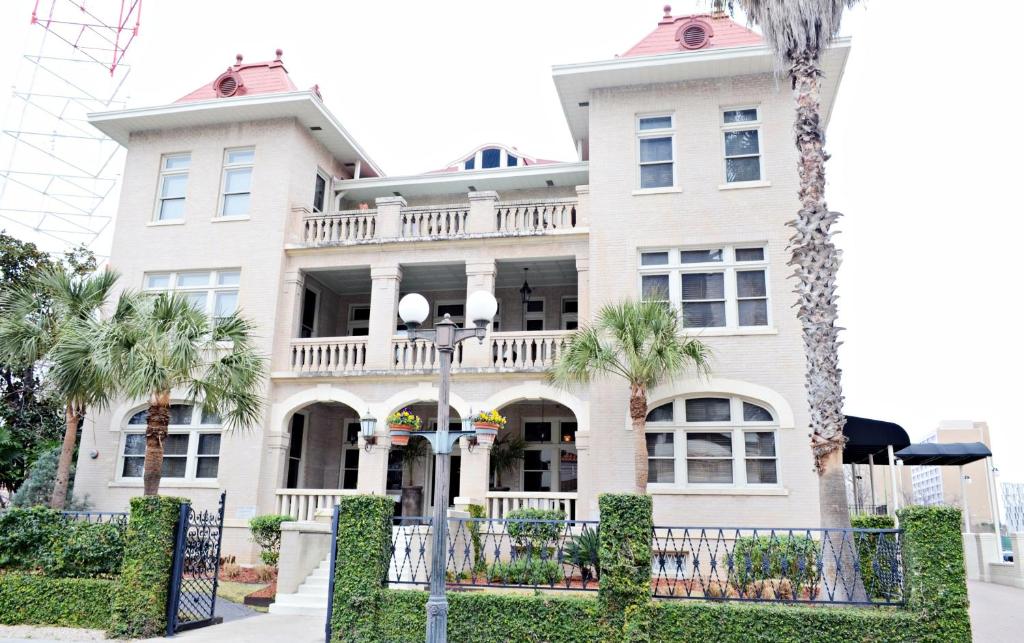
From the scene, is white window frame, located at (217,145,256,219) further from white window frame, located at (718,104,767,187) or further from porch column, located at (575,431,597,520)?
white window frame, located at (718,104,767,187)

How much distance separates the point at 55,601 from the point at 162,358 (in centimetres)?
449

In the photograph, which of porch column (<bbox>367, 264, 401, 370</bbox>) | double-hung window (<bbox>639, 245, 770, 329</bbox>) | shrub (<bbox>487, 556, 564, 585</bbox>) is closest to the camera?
shrub (<bbox>487, 556, 564, 585</bbox>)

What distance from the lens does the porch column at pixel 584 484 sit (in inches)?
701

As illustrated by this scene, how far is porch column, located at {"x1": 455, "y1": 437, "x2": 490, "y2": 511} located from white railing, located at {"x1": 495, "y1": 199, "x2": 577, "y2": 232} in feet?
18.5

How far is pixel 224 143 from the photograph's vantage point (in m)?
22.3

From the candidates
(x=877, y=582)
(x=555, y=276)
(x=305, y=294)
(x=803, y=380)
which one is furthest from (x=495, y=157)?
(x=877, y=582)

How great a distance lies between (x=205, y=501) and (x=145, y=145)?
33.8 ft

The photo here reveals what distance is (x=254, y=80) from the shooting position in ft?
74.9

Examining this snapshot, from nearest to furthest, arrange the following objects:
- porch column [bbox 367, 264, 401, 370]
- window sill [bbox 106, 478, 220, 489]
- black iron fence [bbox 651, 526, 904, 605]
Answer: black iron fence [bbox 651, 526, 904, 605], window sill [bbox 106, 478, 220, 489], porch column [bbox 367, 264, 401, 370]

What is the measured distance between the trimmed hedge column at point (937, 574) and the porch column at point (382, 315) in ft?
43.8

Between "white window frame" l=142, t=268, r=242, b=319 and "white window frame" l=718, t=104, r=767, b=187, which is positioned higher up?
"white window frame" l=718, t=104, r=767, b=187

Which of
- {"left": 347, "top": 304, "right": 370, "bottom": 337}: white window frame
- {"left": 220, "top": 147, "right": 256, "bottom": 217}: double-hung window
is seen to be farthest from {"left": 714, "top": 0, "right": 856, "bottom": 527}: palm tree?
{"left": 347, "top": 304, "right": 370, "bottom": 337}: white window frame

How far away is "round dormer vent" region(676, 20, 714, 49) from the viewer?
2003 centimetres

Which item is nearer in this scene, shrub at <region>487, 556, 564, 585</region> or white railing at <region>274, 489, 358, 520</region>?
shrub at <region>487, 556, 564, 585</region>
